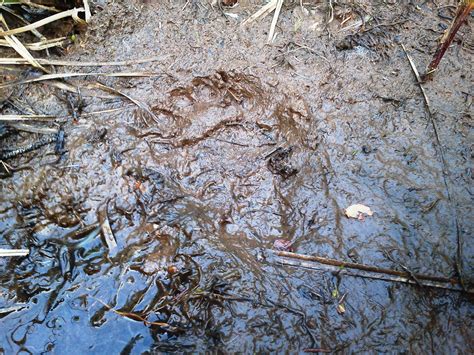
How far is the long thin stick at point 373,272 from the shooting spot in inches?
92.7

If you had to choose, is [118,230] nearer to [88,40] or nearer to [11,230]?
[11,230]

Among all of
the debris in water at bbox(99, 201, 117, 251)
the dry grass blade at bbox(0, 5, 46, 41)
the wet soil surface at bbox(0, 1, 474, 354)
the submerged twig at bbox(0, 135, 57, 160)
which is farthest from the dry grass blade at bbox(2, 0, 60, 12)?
the debris in water at bbox(99, 201, 117, 251)

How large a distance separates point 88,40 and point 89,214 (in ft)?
4.31

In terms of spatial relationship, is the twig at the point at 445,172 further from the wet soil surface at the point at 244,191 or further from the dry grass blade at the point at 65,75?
the dry grass blade at the point at 65,75

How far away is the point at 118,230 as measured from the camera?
260cm

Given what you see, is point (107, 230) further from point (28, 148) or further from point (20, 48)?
point (20, 48)

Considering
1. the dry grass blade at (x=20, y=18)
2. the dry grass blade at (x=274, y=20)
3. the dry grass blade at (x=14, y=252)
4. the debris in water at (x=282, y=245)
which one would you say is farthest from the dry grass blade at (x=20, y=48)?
the debris in water at (x=282, y=245)

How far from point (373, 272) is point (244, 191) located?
0.89 meters

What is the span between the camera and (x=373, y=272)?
2.42m

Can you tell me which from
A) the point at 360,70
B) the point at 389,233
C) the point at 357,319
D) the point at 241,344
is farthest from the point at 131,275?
the point at 360,70

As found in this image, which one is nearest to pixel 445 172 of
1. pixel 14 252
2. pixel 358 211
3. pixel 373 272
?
pixel 358 211

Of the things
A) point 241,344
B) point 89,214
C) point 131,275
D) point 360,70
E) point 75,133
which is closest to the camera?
point 241,344

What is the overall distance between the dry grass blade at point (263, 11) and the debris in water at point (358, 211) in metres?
1.57

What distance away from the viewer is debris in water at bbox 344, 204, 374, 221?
8.50 feet
